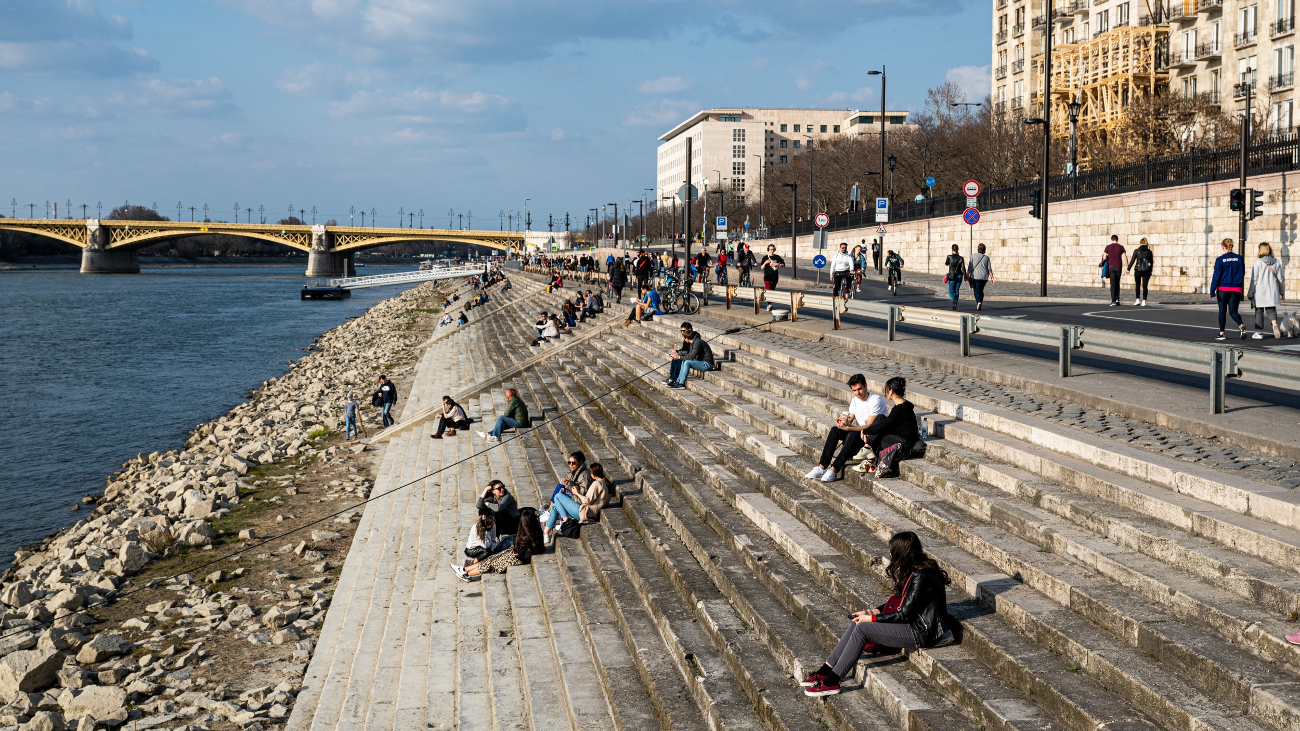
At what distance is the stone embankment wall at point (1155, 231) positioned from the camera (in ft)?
81.0

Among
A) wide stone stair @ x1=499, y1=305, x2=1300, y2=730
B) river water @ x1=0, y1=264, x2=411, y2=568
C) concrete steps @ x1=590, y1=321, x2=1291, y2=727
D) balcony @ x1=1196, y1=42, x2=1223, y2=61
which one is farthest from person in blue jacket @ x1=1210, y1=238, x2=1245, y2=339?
balcony @ x1=1196, y1=42, x2=1223, y2=61

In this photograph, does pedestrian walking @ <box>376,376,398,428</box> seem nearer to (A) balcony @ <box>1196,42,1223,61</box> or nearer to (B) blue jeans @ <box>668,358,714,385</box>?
(B) blue jeans @ <box>668,358,714,385</box>

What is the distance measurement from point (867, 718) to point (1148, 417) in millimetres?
4694

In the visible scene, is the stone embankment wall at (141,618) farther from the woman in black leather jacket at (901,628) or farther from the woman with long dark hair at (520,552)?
the woman in black leather jacket at (901,628)

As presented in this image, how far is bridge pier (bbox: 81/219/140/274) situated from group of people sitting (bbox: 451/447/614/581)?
432ft

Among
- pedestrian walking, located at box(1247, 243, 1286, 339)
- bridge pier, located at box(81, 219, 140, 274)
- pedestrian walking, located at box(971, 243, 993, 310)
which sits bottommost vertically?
pedestrian walking, located at box(1247, 243, 1286, 339)

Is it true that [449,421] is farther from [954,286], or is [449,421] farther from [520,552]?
[954,286]

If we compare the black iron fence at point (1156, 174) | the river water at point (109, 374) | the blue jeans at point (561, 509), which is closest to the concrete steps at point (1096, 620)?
the blue jeans at point (561, 509)

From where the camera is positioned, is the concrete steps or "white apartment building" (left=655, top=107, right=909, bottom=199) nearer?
the concrete steps

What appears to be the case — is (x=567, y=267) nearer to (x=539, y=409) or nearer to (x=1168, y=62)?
(x=1168, y=62)

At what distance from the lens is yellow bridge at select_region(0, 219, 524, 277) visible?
117 meters

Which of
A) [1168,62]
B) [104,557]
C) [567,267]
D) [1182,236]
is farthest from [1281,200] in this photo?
[567,267]

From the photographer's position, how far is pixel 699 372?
1566 cm

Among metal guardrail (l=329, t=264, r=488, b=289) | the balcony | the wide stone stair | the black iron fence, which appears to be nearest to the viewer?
the wide stone stair
